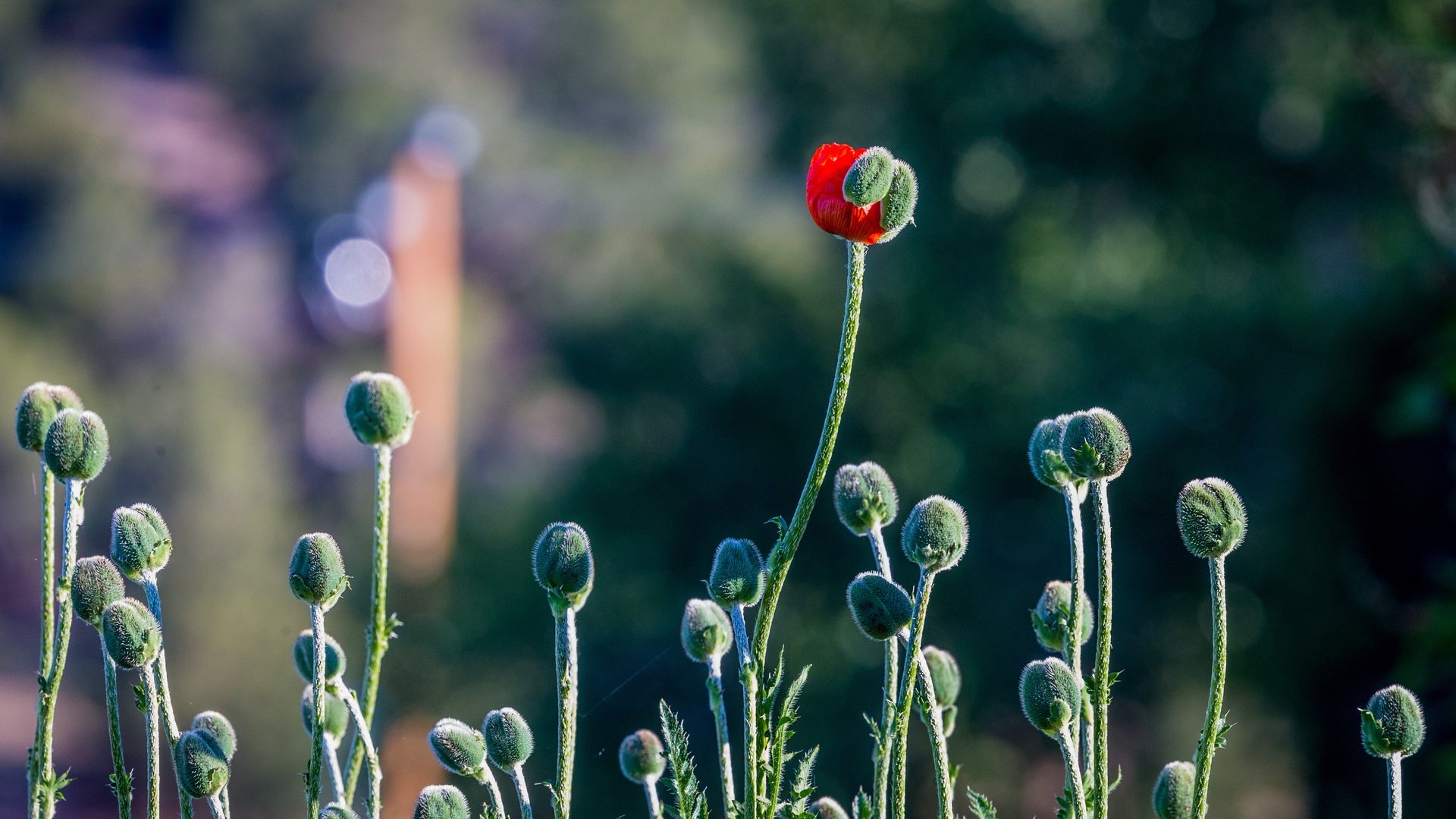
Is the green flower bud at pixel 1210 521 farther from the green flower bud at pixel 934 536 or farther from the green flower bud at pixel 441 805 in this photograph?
the green flower bud at pixel 441 805

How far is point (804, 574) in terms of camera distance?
3.59 m

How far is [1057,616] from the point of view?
635mm

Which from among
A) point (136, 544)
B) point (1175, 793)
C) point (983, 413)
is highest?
point (983, 413)

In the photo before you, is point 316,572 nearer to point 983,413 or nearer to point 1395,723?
point 1395,723

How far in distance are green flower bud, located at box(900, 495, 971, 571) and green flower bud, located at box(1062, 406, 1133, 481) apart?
0.18 feet

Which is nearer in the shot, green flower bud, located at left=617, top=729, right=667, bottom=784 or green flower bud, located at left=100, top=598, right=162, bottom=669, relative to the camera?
green flower bud, located at left=100, top=598, right=162, bottom=669

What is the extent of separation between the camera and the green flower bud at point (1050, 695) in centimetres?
55

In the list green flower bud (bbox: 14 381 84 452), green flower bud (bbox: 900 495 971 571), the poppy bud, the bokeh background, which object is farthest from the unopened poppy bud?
the bokeh background

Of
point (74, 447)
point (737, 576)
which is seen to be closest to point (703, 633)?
point (737, 576)

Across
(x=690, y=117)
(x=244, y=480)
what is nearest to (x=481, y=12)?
(x=690, y=117)

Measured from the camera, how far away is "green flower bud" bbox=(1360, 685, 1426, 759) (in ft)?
1.80

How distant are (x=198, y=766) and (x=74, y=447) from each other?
14 cm

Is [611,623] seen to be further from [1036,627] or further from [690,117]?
[690,117]

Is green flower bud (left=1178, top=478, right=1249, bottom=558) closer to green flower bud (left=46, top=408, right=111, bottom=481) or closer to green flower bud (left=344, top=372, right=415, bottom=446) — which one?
green flower bud (left=344, top=372, right=415, bottom=446)
